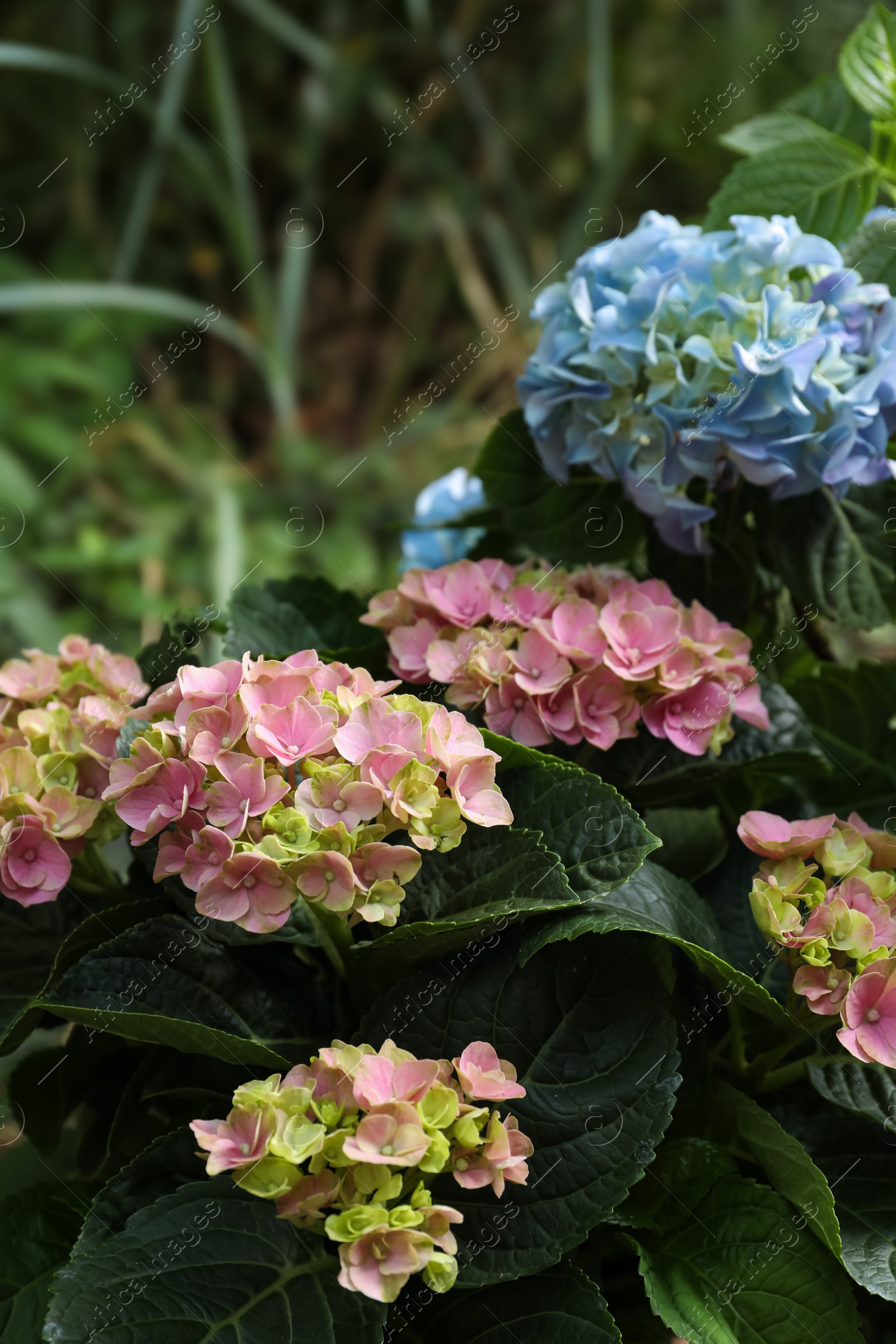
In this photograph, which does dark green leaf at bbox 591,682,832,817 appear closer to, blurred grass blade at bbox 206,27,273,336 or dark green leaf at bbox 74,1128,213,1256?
dark green leaf at bbox 74,1128,213,1256

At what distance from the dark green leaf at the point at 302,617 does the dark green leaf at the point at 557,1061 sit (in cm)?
21

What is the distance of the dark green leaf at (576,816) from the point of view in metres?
0.43

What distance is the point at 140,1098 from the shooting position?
1.63ft

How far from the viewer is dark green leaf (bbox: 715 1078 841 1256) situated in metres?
0.43

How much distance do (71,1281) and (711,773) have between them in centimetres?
36

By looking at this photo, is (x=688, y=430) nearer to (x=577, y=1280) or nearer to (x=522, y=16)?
(x=577, y=1280)

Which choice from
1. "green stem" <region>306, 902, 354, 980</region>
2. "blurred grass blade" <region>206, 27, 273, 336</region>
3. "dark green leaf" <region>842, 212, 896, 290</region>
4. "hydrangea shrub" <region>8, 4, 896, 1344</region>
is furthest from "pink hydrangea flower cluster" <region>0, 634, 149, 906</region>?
"blurred grass blade" <region>206, 27, 273, 336</region>

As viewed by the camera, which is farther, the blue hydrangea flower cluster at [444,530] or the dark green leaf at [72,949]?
the blue hydrangea flower cluster at [444,530]

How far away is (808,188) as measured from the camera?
25.5 inches

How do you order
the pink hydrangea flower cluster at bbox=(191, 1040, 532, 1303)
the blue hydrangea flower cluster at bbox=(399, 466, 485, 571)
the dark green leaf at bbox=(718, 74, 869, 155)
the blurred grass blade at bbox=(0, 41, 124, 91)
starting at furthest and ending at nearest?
the blurred grass blade at bbox=(0, 41, 124, 91)
the blue hydrangea flower cluster at bbox=(399, 466, 485, 571)
the dark green leaf at bbox=(718, 74, 869, 155)
the pink hydrangea flower cluster at bbox=(191, 1040, 532, 1303)

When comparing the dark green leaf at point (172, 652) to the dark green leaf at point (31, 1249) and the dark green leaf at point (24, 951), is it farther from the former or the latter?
the dark green leaf at point (31, 1249)

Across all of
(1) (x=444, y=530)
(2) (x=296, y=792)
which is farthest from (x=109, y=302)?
(2) (x=296, y=792)

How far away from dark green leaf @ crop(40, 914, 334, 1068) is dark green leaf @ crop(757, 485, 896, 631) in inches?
13.6

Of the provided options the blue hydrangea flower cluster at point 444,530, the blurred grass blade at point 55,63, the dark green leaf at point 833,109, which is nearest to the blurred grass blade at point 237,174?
the blurred grass blade at point 55,63
